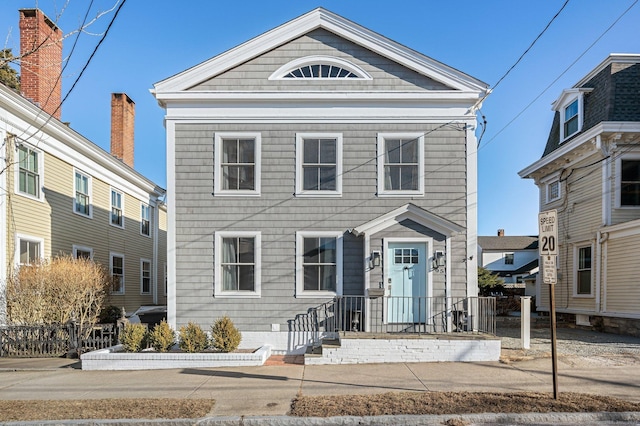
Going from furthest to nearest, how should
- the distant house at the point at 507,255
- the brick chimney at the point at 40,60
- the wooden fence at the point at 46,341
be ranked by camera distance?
the distant house at the point at 507,255 < the brick chimney at the point at 40,60 < the wooden fence at the point at 46,341

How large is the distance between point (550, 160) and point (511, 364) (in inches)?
411

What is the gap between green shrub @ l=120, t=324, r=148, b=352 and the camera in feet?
31.1

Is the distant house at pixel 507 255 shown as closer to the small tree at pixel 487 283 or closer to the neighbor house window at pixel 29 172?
the small tree at pixel 487 283

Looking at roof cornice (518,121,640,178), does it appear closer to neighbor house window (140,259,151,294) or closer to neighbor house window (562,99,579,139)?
neighbor house window (562,99,579,139)

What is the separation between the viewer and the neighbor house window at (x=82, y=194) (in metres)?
15.1

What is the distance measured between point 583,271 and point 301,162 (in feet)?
35.7

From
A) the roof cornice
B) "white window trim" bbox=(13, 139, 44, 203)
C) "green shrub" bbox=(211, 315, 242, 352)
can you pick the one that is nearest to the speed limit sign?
"green shrub" bbox=(211, 315, 242, 352)

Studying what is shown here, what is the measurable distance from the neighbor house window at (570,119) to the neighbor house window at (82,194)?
1783cm

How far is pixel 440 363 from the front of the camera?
9234mm

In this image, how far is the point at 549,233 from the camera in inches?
248

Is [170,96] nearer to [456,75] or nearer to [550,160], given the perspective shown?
[456,75]

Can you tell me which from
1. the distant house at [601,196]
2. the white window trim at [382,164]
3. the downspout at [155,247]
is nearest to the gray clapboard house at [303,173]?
the white window trim at [382,164]

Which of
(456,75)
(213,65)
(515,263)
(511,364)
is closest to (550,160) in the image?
(456,75)

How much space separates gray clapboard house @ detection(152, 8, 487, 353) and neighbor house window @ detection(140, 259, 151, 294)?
398 inches
